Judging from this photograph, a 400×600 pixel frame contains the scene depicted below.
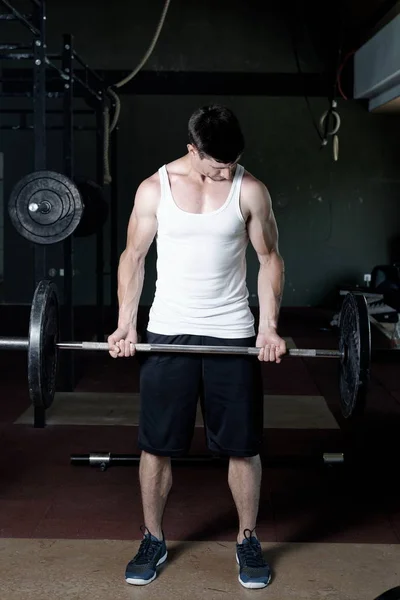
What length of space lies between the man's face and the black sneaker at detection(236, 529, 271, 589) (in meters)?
0.89

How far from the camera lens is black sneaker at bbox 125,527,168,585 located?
1.90 metres

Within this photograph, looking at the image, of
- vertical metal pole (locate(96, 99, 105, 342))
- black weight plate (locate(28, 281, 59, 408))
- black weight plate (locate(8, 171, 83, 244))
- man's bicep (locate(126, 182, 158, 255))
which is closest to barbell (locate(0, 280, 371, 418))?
black weight plate (locate(28, 281, 59, 408))

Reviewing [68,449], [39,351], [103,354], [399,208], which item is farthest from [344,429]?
[399,208]

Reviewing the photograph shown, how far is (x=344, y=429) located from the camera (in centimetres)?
332

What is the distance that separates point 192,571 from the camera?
1.97 m

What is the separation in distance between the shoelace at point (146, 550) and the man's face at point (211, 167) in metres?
0.92

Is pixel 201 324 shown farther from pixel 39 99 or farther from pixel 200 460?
pixel 39 99

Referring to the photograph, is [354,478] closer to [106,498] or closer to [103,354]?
[106,498]

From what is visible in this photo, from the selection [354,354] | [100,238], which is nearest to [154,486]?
[354,354]

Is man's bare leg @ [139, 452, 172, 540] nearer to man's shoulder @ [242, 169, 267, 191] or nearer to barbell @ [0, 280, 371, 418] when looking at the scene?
barbell @ [0, 280, 371, 418]

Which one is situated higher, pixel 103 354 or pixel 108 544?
pixel 103 354

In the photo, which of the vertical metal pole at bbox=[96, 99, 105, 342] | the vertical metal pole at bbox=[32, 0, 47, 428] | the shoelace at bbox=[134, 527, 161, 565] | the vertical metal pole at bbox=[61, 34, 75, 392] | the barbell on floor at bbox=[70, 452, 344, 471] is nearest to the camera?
the shoelace at bbox=[134, 527, 161, 565]

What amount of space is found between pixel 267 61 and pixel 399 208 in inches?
76.0

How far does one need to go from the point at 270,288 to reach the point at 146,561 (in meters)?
0.75
